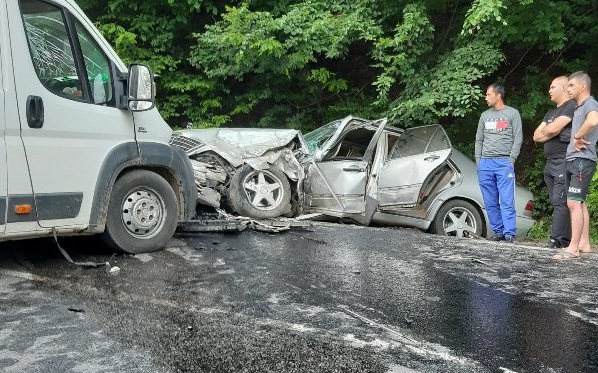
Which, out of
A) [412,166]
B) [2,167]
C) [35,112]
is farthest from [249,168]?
[2,167]

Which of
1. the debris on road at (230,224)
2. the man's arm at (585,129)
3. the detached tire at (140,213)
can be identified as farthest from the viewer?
the debris on road at (230,224)

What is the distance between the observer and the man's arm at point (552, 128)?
6.36m

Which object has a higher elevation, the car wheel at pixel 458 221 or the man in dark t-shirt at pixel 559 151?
the man in dark t-shirt at pixel 559 151

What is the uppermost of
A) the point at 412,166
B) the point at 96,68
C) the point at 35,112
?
the point at 96,68

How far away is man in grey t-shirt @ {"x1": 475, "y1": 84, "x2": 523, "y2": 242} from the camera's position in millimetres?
7250

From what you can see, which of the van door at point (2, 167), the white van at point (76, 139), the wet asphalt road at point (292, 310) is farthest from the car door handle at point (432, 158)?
the van door at point (2, 167)

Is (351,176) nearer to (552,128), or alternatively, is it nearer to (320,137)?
(320,137)

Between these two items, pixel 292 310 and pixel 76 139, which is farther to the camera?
pixel 76 139

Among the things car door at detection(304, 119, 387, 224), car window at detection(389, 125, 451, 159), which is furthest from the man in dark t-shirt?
car door at detection(304, 119, 387, 224)

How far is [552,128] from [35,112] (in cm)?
530

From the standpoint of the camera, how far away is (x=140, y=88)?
16.5ft

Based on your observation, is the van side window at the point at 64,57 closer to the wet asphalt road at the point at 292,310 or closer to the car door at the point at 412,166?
the wet asphalt road at the point at 292,310

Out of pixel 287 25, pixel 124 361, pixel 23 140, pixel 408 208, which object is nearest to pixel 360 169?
pixel 408 208

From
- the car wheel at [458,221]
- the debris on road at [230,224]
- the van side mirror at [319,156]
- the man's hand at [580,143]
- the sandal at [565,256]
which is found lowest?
the sandal at [565,256]
